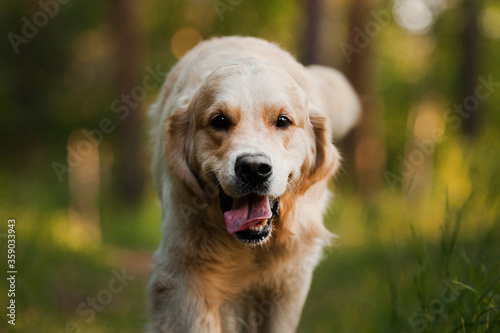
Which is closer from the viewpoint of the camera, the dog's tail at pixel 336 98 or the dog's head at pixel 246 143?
the dog's head at pixel 246 143

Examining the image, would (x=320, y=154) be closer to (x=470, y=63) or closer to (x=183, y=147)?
(x=183, y=147)

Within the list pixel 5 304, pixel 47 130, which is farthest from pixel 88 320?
pixel 47 130

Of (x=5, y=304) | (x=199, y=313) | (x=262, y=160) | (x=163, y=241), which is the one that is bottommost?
(x=5, y=304)

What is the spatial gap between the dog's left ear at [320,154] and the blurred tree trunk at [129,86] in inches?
371

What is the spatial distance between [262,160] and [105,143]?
20.4 metres

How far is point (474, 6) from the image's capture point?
49.6 feet

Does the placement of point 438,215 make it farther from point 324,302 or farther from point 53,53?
point 53,53

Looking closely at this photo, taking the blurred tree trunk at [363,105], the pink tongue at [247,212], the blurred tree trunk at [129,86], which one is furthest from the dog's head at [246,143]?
the blurred tree trunk at [129,86]

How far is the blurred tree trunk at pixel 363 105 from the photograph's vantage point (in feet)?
42.1

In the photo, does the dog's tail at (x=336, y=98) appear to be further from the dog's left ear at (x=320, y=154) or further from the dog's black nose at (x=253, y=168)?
the dog's black nose at (x=253, y=168)

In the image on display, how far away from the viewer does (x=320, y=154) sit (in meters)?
3.88

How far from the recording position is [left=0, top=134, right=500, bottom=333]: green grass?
3266mm

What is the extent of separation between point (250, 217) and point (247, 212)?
35 mm

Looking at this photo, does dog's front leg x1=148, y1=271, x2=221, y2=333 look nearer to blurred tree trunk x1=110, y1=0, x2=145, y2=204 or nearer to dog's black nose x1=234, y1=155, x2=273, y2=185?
dog's black nose x1=234, y1=155, x2=273, y2=185
